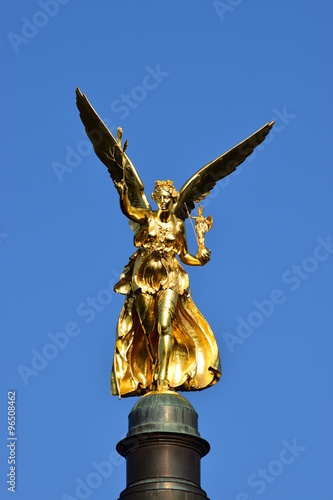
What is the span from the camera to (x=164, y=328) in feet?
91.1

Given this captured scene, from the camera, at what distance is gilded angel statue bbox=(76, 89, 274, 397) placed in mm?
28125

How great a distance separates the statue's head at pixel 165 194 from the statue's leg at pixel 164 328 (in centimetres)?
200

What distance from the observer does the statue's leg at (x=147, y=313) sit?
28.2 meters

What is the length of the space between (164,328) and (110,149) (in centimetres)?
456

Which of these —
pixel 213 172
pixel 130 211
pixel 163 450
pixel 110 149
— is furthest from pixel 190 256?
pixel 163 450

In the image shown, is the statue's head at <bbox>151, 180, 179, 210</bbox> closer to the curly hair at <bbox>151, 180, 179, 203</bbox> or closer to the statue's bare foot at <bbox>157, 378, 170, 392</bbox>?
the curly hair at <bbox>151, 180, 179, 203</bbox>

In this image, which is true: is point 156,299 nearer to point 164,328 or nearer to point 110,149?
point 164,328

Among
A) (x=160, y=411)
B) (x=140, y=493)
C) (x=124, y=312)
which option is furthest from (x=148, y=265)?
(x=140, y=493)

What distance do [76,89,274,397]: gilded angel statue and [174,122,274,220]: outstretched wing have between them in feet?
0.25

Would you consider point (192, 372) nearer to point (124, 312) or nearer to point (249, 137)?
point (124, 312)

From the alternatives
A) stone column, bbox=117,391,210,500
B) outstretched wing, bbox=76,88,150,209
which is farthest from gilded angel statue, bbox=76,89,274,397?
stone column, bbox=117,391,210,500

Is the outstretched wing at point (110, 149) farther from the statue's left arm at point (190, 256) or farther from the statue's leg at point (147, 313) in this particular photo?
the statue's leg at point (147, 313)

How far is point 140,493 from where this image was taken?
25141mm

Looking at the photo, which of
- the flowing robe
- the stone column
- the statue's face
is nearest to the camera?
the stone column
